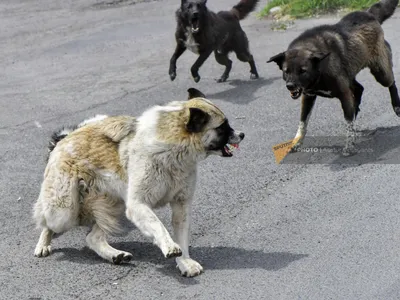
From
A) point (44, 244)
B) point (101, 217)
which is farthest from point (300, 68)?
point (44, 244)

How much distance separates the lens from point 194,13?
40.4 feet

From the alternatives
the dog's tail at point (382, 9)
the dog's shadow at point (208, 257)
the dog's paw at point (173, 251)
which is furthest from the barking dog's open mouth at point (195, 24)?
the dog's paw at point (173, 251)

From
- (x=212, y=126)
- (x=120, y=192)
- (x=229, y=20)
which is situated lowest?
(x=229, y=20)

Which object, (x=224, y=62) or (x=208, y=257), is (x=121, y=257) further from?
(x=224, y=62)

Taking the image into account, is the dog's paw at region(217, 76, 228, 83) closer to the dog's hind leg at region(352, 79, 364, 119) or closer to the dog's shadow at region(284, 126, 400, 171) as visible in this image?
the dog's hind leg at region(352, 79, 364, 119)

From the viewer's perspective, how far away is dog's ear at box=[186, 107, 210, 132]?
632 cm

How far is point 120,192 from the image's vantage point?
264 inches

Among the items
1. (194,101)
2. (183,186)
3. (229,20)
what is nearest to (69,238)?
(183,186)

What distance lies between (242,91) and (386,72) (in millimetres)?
2586

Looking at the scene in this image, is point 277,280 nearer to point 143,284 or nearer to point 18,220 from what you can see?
point 143,284

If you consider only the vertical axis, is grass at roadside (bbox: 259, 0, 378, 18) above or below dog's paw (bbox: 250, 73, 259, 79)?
below

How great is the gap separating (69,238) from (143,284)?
4.18 ft

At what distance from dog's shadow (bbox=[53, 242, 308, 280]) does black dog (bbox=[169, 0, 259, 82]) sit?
5579 mm

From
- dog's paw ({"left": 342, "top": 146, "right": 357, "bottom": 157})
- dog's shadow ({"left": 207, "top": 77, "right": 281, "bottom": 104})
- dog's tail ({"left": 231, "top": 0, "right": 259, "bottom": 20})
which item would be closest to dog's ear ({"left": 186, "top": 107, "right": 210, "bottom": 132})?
dog's paw ({"left": 342, "top": 146, "right": 357, "bottom": 157})
